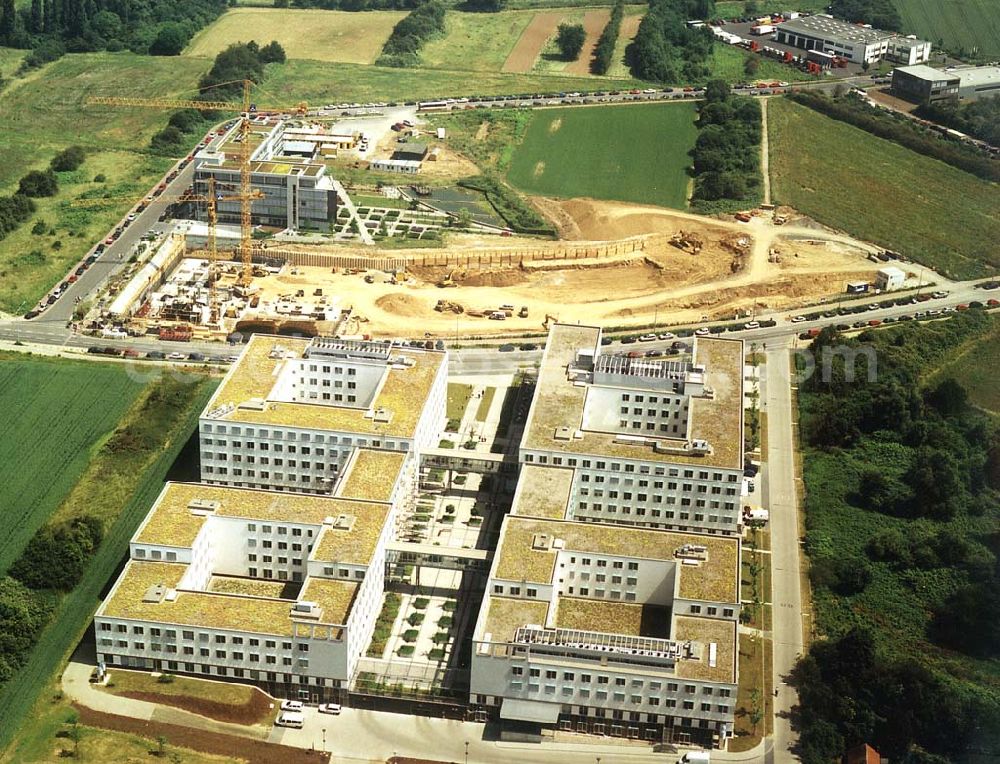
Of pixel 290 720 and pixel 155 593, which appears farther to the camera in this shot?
pixel 155 593

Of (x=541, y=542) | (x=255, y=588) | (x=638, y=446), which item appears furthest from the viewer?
(x=638, y=446)

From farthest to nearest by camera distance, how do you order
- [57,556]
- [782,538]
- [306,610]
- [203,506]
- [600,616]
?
[782,538] → [57,556] → [203,506] → [600,616] → [306,610]

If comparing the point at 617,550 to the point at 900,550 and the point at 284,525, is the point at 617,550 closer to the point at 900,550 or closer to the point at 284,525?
the point at 284,525

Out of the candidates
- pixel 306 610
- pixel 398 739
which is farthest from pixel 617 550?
pixel 306 610

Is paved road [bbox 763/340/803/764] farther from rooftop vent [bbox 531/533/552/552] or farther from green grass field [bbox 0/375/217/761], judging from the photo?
green grass field [bbox 0/375/217/761]

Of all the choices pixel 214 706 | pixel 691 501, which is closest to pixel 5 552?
pixel 214 706

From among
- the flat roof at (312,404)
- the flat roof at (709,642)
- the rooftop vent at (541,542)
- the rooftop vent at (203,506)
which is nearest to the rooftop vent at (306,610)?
the rooftop vent at (203,506)

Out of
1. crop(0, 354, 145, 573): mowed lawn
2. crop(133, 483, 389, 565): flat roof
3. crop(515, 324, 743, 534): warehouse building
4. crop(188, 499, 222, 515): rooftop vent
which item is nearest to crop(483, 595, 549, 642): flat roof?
crop(133, 483, 389, 565): flat roof
